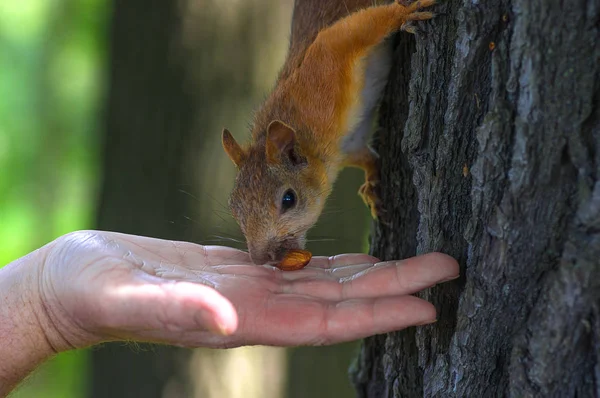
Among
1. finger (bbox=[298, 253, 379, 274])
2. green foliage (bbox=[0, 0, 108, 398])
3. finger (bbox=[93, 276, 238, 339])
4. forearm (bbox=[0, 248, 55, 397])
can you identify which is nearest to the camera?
finger (bbox=[93, 276, 238, 339])

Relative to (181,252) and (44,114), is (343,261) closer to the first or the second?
(181,252)

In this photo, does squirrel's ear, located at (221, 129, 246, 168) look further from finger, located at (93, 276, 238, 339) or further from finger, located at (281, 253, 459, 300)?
finger, located at (93, 276, 238, 339)

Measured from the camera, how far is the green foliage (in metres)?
4.44

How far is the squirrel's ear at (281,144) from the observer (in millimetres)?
2135

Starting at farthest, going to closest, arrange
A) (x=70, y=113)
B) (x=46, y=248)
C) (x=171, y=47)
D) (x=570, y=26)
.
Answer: (x=70, y=113) → (x=171, y=47) → (x=46, y=248) → (x=570, y=26)

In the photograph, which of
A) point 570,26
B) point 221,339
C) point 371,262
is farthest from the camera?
point 371,262

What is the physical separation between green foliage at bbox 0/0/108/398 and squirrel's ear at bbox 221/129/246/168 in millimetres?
2381

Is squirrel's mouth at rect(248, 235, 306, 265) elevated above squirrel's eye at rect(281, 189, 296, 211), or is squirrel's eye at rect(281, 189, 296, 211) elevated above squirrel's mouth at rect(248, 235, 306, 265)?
squirrel's eye at rect(281, 189, 296, 211)

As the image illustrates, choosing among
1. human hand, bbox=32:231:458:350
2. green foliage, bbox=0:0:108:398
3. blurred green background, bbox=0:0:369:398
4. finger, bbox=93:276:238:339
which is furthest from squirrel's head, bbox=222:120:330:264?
green foliage, bbox=0:0:108:398

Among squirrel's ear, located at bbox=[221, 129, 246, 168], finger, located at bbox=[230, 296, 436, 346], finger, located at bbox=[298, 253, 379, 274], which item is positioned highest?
squirrel's ear, located at bbox=[221, 129, 246, 168]

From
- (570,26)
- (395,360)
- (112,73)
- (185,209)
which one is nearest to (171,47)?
(112,73)

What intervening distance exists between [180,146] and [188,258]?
1380 millimetres

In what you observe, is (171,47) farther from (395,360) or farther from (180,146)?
(395,360)

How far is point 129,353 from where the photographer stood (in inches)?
121
